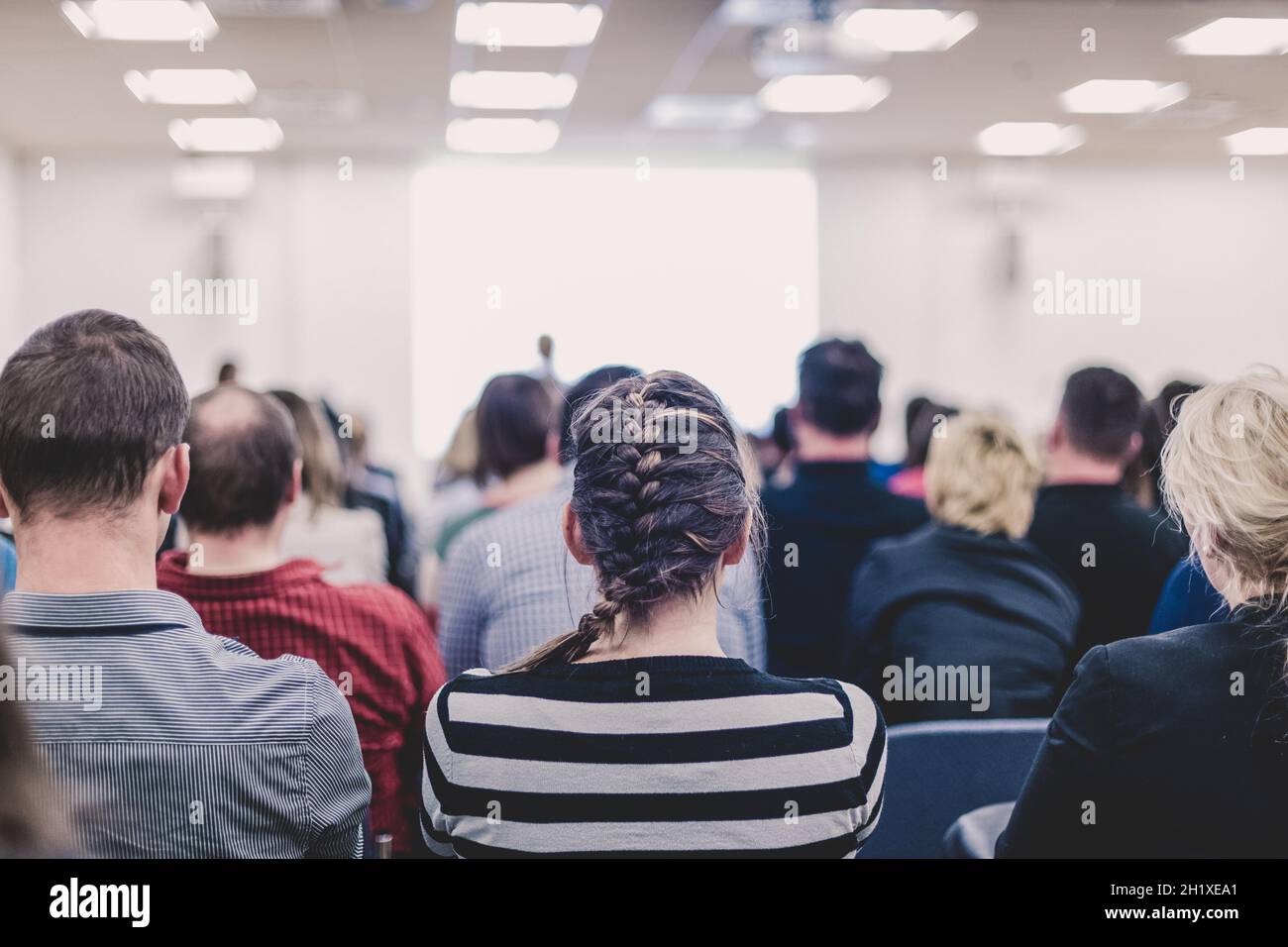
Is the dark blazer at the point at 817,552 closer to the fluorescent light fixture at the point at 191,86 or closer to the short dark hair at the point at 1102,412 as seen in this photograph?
the short dark hair at the point at 1102,412

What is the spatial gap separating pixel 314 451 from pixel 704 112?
5452 mm

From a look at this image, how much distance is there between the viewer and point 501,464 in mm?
2627

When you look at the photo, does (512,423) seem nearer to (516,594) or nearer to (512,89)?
(516,594)

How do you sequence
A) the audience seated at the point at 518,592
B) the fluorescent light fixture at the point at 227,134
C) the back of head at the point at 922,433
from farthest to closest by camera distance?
the fluorescent light fixture at the point at 227,134 → the back of head at the point at 922,433 → the audience seated at the point at 518,592

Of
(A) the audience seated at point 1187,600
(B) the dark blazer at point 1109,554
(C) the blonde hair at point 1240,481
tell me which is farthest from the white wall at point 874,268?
Result: (C) the blonde hair at point 1240,481

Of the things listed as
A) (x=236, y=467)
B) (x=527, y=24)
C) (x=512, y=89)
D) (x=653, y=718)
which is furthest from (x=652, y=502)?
(x=512, y=89)

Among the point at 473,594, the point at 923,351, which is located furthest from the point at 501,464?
the point at 923,351

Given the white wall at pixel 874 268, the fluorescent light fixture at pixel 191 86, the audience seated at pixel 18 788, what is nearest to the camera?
the audience seated at pixel 18 788

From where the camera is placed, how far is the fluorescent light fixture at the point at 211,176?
8.02 metres

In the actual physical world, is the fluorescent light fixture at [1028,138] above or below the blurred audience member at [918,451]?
above

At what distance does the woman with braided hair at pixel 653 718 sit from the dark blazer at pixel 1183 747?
236 mm

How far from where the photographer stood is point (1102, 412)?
2389 mm

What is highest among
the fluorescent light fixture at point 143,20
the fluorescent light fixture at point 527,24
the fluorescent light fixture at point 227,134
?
the fluorescent light fixture at point 227,134

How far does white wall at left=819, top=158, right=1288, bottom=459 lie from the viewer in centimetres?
895
